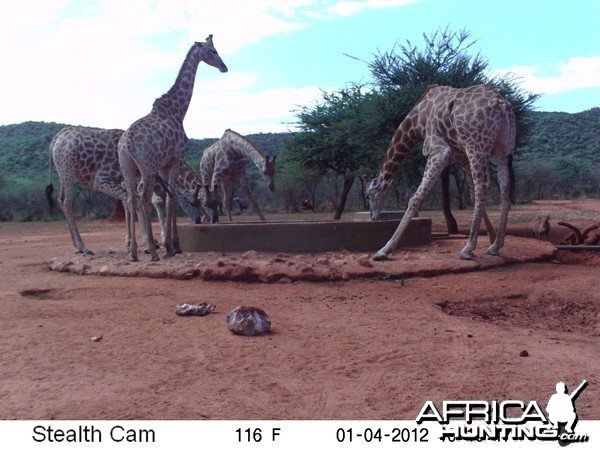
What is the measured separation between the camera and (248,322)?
5.11 m

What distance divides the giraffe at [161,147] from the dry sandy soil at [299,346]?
143 centimetres

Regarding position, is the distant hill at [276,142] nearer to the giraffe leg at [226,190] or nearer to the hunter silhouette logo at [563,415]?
the giraffe leg at [226,190]

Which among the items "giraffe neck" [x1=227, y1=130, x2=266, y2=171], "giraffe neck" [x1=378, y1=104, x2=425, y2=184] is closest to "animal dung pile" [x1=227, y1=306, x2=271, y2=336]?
"giraffe neck" [x1=378, y1=104, x2=425, y2=184]

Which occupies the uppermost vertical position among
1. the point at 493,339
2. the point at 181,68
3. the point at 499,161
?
the point at 181,68

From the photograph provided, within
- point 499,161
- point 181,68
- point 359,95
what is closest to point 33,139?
point 359,95

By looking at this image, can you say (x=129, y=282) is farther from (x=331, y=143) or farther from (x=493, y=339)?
(x=331, y=143)

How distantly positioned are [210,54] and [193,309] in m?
5.91

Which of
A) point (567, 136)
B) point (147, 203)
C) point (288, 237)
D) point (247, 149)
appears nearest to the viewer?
point (147, 203)

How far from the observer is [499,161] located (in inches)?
360

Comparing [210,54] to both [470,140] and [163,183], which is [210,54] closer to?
[163,183]

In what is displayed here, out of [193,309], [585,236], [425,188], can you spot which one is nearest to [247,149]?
[425,188]

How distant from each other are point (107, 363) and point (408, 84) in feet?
37.2

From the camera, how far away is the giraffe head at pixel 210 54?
10.5m

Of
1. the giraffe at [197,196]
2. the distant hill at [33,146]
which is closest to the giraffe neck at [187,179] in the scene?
the giraffe at [197,196]
